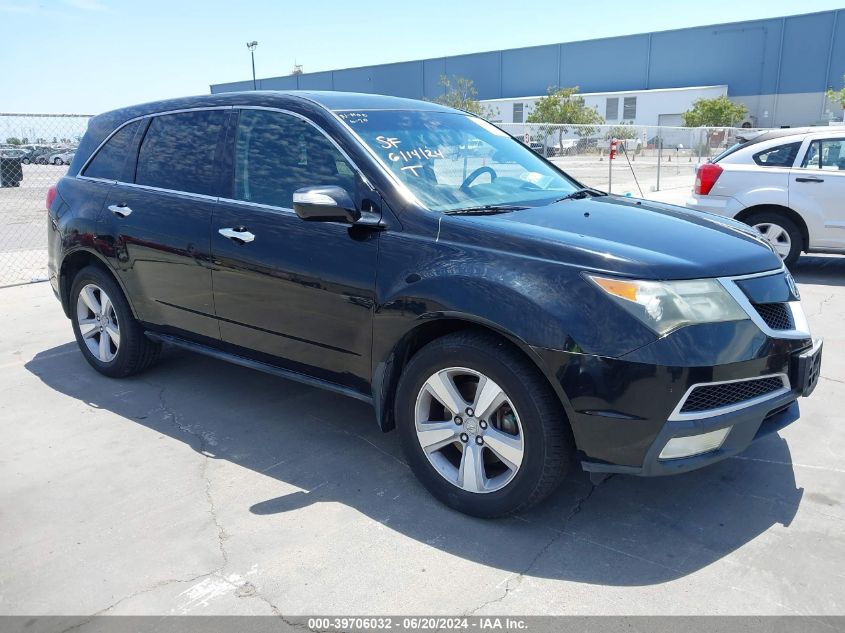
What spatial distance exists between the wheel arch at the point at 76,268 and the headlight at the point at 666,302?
11.0ft

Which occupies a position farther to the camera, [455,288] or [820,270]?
[820,270]

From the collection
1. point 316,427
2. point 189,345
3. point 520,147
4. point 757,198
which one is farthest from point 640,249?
point 757,198

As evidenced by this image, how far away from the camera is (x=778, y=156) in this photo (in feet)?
26.8

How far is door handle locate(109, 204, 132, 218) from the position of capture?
449 cm

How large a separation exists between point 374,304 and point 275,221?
816 mm

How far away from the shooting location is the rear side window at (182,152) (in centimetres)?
413

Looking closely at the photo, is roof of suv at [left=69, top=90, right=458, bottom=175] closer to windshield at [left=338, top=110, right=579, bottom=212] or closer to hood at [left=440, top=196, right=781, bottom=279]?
windshield at [left=338, top=110, right=579, bottom=212]

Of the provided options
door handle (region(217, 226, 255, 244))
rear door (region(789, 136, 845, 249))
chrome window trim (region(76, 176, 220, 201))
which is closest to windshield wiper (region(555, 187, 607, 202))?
door handle (region(217, 226, 255, 244))

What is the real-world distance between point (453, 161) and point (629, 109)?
2772 inches

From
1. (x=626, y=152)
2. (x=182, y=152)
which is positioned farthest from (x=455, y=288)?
(x=626, y=152)

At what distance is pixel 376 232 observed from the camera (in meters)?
3.31

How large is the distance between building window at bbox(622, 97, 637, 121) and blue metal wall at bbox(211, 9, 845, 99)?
297 cm

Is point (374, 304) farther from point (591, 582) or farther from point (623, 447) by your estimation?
point (591, 582)

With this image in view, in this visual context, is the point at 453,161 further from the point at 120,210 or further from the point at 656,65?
the point at 656,65
